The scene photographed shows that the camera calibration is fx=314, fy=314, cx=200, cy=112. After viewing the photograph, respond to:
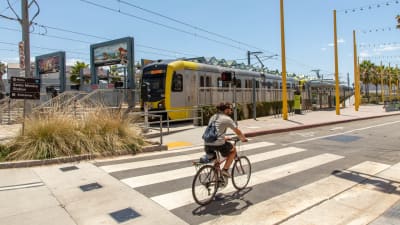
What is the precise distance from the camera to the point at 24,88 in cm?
958

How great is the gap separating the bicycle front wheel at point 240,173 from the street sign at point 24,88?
7.23 meters

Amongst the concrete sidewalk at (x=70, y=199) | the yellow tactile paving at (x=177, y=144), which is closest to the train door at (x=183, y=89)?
the yellow tactile paving at (x=177, y=144)

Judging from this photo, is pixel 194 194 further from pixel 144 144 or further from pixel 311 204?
pixel 144 144

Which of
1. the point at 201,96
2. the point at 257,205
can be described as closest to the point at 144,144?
the point at 257,205

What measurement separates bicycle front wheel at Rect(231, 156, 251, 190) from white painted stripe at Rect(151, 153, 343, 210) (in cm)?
15

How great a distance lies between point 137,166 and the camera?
764 cm

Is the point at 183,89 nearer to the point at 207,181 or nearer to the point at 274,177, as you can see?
the point at 274,177

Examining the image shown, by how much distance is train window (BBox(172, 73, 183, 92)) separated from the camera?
53.6 feet

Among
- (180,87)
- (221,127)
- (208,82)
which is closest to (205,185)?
(221,127)

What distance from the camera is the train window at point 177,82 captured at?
16328 millimetres

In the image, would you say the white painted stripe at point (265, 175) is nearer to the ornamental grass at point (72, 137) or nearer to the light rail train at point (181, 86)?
the ornamental grass at point (72, 137)

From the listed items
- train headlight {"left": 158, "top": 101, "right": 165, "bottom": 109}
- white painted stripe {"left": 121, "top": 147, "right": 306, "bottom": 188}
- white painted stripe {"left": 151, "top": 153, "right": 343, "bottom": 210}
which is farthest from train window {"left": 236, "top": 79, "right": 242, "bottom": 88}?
white painted stripe {"left": 121, "top": 147, "right": 306, "bottom": 188}

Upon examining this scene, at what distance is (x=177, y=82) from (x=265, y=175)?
1042 centimetres

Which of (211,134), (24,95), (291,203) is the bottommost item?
(291,203)
